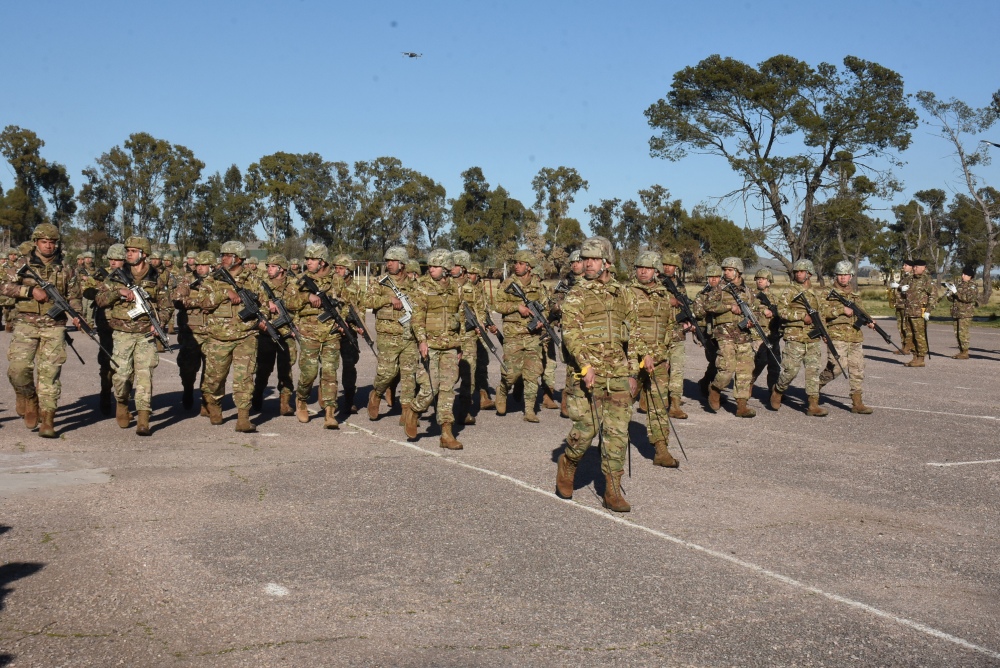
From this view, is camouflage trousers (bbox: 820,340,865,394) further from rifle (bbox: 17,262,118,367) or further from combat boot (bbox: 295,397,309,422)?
rifle (bbox: 17,262,118,367)

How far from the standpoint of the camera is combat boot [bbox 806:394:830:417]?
11281 mm

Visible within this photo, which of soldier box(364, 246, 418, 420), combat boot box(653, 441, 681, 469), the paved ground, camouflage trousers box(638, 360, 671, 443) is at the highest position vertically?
soldier box(364, 246, 418, 420)

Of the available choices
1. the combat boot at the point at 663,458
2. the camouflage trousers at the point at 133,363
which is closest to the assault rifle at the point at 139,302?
the camouflage trousers at the point at 133,363

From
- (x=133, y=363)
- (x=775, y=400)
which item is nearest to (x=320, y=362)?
(x=133, y=363)

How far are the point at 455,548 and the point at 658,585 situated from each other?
53.9 inches

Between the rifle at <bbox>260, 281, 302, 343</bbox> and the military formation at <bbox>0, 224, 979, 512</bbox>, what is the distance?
3cm

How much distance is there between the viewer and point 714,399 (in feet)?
38.3

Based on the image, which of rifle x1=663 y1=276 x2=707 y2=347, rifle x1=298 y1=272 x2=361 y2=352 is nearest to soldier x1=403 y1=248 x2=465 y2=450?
rifle x1=298 y1=272 x2=361 y2=352

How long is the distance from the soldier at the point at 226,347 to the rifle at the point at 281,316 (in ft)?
0.84

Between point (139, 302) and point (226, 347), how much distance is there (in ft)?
3.35

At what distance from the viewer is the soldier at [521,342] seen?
11.0 meters

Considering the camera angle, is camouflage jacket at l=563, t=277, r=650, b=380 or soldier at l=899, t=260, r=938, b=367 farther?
soldier at l=899, t=260, r=938, b=367

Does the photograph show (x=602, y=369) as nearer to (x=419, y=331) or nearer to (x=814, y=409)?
(x=419, y=331)

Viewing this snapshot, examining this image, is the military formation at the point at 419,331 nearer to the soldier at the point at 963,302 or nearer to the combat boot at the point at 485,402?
the combat boot at the point at 485,402
